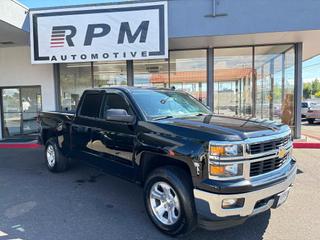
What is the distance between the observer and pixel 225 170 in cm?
333

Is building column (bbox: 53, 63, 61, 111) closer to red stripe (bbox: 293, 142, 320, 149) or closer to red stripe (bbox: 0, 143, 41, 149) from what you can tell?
red stripe (bbox: 0, 143, 41, 149)

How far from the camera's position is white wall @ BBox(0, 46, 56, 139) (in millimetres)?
12477

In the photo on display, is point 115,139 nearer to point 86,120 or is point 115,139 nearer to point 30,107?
point 86,120

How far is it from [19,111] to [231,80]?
378 inches

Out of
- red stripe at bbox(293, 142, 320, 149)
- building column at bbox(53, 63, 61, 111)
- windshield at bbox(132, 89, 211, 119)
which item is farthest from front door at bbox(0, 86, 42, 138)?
red stripe at bbox(293, 142, 320, 149)

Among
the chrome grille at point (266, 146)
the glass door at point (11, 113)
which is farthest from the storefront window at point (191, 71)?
the chrome grille at point (266, 146)

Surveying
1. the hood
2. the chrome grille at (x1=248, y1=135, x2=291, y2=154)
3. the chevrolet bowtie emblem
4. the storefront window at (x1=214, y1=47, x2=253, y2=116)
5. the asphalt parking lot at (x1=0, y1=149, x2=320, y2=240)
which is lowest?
the asphalt parking lot at (x1=0, y1=149, x2=320, y2=240)

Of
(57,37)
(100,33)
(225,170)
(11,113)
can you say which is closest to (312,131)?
(100,33)

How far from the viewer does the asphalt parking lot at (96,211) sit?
3.92 meters

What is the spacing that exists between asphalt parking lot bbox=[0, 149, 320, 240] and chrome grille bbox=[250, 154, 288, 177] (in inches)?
36.9

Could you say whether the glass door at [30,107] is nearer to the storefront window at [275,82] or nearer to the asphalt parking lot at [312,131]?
the storefront window at [275,82]

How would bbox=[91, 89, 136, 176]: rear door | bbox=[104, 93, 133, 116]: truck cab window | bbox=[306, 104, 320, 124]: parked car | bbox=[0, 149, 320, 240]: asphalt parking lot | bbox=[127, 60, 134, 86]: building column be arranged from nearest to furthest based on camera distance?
bbox=[0, 149, 320, 240]: asphalt parking lot, bbox=[91, 89, 136, 176]: rear door, bbox=[104, 93, 133, 116]: truck cab window, bbox=[127, 60, 134, 86]: building column, bbox=[306, 104, 320, 124]: parked car

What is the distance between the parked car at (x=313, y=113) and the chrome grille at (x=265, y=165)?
19.5 meters

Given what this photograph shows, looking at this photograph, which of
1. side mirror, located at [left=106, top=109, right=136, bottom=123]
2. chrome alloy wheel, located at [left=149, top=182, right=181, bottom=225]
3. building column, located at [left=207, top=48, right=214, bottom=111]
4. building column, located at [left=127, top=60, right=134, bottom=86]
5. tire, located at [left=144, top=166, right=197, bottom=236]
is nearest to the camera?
tire, located at [left=144, top=166, right=197, bottom=236]
